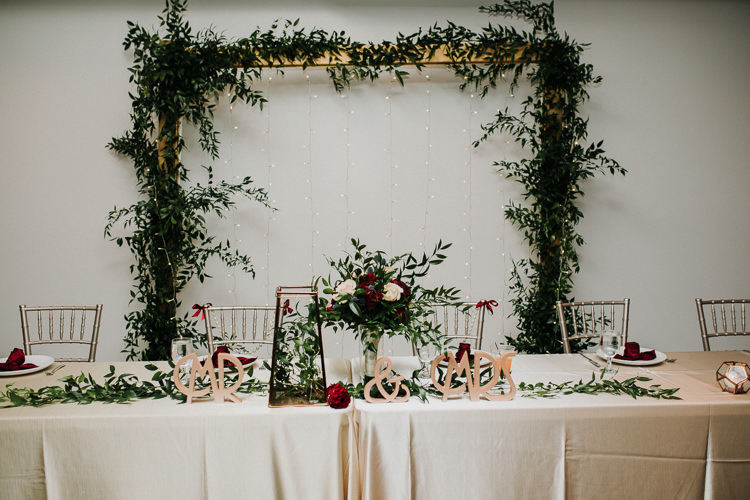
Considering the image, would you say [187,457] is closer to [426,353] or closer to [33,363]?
[426,353]

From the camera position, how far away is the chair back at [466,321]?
7.14 feet

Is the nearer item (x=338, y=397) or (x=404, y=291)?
(x=338, y=397)

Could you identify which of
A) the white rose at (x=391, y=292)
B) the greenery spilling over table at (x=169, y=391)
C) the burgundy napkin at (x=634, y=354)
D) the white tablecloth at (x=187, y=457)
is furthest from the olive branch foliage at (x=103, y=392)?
the burgundy napkin at (x=634, y=354)

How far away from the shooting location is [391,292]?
1.56 metres

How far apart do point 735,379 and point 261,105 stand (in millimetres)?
2984

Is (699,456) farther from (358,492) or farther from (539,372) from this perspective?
(358,492)

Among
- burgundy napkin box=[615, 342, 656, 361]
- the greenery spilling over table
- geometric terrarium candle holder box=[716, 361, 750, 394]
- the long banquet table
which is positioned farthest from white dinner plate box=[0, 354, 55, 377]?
geometric terrarium candle holder box=[716, 361, 750, 394]

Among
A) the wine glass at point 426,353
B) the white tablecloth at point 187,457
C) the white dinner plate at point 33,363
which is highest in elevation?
the wine glass at point 426,353

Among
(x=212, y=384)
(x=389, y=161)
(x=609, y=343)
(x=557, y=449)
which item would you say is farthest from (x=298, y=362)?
(x=389, y=161)

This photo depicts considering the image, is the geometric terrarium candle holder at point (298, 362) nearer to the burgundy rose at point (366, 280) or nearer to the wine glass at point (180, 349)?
the burgundy rose at point (366, 280)

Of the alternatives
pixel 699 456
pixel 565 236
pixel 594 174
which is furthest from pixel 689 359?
pixel 594 174

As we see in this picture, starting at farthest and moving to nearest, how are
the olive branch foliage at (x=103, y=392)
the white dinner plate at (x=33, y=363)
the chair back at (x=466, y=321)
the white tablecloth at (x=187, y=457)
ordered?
the chair back at (x=466, y=321) → the white dinner plate at (x=33, y=363) → the olive branch foliage at (x=103, y=392) → the white tablecloth at (x=187, y=457)

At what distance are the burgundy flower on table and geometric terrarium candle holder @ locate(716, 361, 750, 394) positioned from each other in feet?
4.19

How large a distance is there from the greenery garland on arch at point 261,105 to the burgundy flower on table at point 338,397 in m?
2.05
